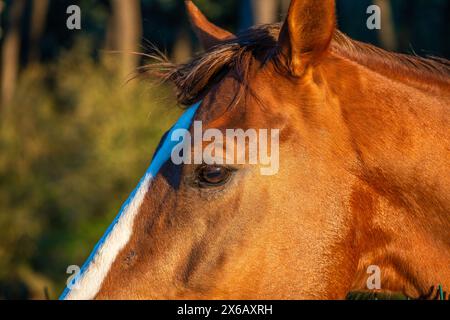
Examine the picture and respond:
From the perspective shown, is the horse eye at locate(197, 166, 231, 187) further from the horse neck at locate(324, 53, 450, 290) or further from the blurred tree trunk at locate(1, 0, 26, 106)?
the blurred tree trunk at locate(1, 0, 26, 106)

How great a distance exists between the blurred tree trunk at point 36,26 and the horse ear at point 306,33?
26.3m

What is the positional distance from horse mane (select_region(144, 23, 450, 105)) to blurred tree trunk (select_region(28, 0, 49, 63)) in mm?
25936

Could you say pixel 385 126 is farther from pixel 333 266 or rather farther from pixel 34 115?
pixel 34 115

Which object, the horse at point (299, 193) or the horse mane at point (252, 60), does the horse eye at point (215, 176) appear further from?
the horse mane at point (252, 60)

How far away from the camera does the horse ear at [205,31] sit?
3936 mm

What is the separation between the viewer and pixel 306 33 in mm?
3076

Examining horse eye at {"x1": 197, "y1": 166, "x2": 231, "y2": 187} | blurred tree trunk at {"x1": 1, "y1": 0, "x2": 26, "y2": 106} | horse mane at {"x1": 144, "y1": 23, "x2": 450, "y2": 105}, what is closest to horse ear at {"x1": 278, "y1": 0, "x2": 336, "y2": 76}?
horse mane at {"x1": 144, "y1": 23, "x2": 450, "y2": 105}

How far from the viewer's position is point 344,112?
10.5ft

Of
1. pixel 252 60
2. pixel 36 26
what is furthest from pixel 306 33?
pixel 36 26

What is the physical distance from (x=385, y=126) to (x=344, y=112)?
188mm

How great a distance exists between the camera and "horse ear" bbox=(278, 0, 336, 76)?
301 cm

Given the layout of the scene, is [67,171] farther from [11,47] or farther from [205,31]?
[205,31]

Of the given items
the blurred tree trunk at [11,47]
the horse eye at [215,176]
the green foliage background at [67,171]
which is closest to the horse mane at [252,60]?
the horse eye at [215,176]

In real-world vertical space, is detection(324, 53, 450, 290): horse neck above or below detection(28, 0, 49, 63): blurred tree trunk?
below
